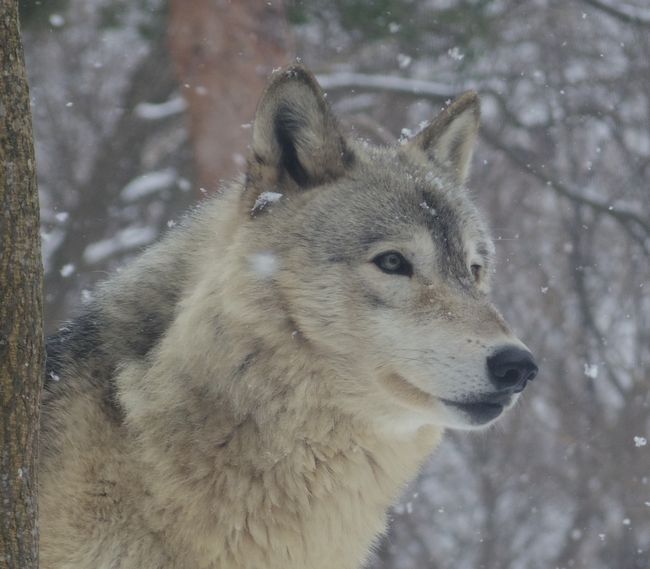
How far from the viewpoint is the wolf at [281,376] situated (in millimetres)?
3521

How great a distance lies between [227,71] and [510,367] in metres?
5.50

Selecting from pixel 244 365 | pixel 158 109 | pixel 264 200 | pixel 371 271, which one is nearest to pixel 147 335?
pixel 244 365

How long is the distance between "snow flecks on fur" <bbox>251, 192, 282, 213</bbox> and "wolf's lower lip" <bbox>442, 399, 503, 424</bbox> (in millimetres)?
1090

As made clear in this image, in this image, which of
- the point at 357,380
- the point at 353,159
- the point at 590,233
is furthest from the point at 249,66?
the point at 590,233

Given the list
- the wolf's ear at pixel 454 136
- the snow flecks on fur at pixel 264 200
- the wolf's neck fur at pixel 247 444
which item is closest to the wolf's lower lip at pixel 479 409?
the wolf's neck fur at pixel 247 444

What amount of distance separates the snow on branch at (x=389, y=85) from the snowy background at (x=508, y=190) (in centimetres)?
3

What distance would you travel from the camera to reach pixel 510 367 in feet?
11.3

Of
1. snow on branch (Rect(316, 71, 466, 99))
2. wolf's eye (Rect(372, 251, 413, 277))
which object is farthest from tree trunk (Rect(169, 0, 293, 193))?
wolf's eye (Rect(372, 251, 413, 277))

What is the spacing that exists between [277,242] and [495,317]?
0.92m

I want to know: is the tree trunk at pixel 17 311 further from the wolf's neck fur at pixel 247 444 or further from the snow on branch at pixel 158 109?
the snow on branch at pixel 158 109

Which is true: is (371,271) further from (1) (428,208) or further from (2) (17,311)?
(2) (17,311)

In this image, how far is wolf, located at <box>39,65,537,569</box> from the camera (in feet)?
11.6

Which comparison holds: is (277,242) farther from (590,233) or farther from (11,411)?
(590,233)

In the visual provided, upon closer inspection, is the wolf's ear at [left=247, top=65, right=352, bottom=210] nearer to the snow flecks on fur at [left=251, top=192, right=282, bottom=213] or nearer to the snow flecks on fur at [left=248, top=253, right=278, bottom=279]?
the snow flecks on fur at [left=251, top=192, right=282, bottom=213]
